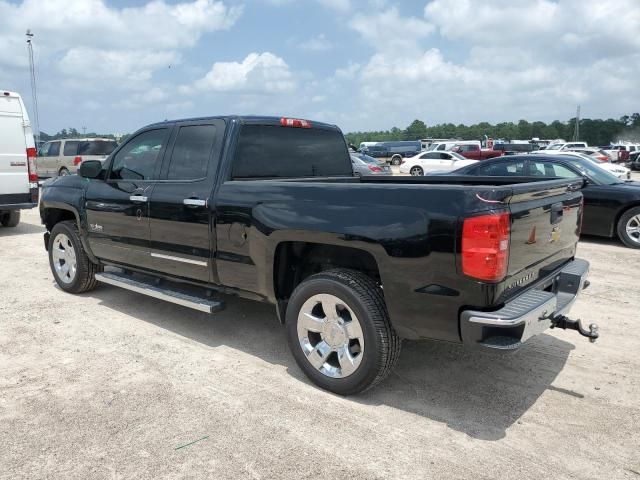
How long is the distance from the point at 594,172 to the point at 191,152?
7748 mm

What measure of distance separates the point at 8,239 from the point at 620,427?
10309mm

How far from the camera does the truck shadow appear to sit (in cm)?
351

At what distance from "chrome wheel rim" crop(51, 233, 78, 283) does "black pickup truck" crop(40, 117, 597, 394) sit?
1.42ft

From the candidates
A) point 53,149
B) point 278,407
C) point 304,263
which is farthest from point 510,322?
point 53,149

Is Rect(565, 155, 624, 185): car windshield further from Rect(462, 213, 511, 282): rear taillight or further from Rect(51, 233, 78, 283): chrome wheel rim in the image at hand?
Rect(51, 233, 78, 283): chrome wheel rim

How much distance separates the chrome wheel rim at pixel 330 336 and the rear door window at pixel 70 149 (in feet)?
68.2

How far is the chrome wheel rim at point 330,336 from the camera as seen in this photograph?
Answer: 11.7 feet

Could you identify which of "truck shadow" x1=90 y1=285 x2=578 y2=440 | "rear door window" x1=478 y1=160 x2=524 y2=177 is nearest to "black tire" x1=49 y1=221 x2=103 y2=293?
"truck shadow" x1=90 y1=285 x2=578 y2=440

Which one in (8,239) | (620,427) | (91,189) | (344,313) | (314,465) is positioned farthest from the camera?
(8,239)

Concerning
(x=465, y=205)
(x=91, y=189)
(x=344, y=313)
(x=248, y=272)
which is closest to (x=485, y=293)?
(x=465, y=205)

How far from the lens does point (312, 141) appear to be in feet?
16.7

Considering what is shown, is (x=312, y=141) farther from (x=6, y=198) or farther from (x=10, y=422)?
(x=6, y=198)

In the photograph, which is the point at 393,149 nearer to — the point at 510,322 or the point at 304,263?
the point at 304,263

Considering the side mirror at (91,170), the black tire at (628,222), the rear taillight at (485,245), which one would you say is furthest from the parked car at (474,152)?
the rear taillight at (485,245)
